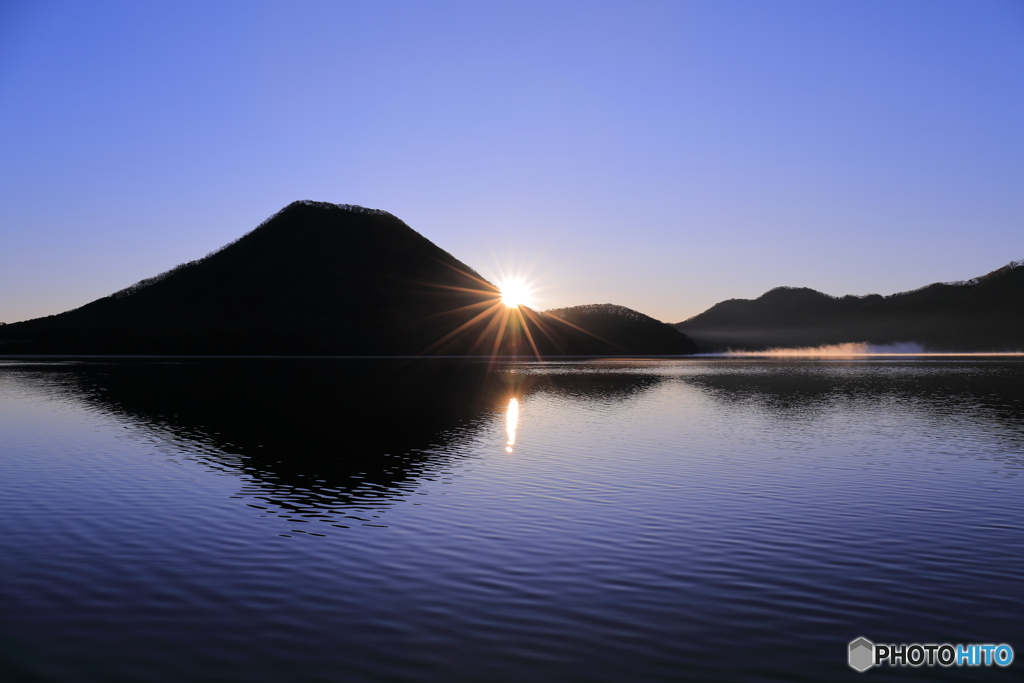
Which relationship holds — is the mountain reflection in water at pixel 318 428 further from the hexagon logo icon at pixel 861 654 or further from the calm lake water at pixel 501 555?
the hexagon logo icon at pixel 861 654

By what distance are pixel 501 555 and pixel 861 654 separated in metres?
9.47

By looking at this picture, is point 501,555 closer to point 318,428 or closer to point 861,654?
point 861,654

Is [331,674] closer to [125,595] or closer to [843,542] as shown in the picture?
[125,595]

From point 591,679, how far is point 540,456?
27.5 metres

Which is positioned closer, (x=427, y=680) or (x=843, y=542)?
(x=427, y=680)

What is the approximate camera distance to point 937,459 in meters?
38.0

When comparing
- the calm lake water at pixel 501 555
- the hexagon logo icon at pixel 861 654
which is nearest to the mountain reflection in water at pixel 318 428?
the calm lake water at pixel 501 555

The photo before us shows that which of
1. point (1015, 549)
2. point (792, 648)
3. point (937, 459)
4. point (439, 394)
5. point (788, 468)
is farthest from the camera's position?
point (439, 394)

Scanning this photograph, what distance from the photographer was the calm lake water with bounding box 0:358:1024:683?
44.1 feet

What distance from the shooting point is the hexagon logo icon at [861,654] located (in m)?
13.1

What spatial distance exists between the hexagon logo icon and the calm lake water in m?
0.20

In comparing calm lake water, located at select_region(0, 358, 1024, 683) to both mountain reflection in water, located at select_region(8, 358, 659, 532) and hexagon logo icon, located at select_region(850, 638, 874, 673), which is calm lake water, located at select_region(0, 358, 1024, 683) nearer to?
hexagon logo icon, located at select_region(850, 638, 874, 673)

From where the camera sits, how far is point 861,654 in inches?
534

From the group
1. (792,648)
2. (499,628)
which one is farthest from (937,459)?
(499,628)
